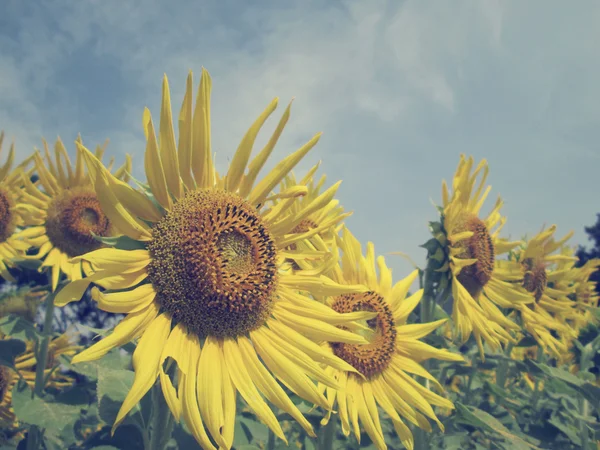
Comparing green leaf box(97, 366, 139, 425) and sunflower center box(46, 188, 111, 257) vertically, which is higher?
sunflower center box(46, 188, 111, 257)

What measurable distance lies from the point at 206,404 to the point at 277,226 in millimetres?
980

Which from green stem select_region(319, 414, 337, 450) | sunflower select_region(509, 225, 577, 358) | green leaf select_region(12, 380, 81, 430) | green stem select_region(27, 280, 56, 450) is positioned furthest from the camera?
sunflower select_region(509, 225, 577, 358)

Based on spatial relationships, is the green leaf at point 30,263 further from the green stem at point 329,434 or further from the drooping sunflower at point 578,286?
the drooping sunflower at point 578,286

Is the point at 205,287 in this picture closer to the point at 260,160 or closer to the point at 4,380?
the point at 260,160

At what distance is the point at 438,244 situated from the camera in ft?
14.5

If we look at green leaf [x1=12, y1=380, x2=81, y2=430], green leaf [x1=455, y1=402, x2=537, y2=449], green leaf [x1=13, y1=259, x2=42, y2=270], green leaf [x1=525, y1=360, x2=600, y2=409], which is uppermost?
green leaf [x1=525, y1=360, x2=600, y2=409]

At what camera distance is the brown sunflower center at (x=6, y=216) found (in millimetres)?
5184

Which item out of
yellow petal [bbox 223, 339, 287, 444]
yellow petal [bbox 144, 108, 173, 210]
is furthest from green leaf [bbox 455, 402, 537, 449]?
yellow petal [bbox 144, 108, 173, 210]

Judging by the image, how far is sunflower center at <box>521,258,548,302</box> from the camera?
6367 millimetres

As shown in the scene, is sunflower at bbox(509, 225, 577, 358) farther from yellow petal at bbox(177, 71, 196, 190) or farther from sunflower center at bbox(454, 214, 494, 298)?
yellow petal at bbox(177, 71, 196, 190)

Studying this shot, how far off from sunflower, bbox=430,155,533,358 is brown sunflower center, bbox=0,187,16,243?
4.08m

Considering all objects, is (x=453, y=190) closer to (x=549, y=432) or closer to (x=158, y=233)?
(x=549, y=432)

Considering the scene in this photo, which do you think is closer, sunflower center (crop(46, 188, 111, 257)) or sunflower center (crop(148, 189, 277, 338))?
sunflower center (crop(148, 189, 277, 338))

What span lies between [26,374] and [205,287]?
409 centimetres
